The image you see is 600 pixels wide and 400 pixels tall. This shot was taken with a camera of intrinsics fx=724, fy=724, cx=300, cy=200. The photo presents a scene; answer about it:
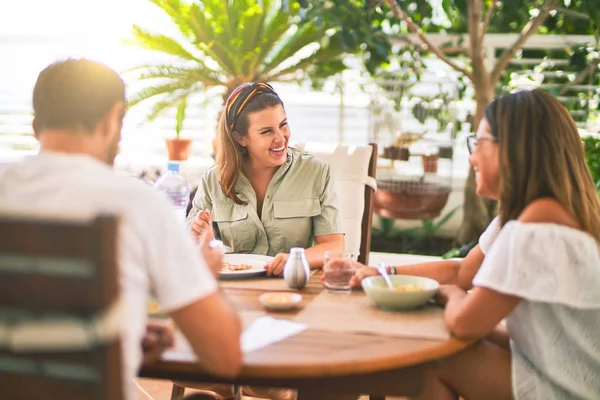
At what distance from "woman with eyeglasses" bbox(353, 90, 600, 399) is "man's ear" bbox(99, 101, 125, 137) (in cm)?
79

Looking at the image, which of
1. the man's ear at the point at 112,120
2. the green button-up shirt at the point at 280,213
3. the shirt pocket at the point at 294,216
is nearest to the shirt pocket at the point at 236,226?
the green button-up shirt at the point at 280,213

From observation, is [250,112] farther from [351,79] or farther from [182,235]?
[351,79]

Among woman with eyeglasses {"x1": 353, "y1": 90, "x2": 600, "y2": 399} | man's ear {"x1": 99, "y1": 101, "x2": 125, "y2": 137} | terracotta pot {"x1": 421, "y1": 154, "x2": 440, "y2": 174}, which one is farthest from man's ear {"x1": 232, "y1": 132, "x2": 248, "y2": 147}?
terracotta pot {"x1": 421, "y1": 154, "x2": 440, "y2": 174}

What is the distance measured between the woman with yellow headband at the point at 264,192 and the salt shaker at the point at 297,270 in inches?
22.4

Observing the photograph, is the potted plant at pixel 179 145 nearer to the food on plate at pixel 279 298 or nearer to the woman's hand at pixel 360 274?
the woman's hand at pixel 360 274

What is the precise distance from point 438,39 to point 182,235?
437 centimetres

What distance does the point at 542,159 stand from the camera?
1.63 meters

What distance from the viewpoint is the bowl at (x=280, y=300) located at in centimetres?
169

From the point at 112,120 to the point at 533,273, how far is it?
919 millimetres

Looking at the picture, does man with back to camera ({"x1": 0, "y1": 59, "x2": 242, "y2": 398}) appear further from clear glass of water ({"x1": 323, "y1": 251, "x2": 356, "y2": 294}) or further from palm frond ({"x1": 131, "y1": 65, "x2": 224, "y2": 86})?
palm frond ({"x1": 131, "y1": 65, "x2": 224, "y2": 86})

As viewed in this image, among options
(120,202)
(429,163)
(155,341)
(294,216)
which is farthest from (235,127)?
(429,163)

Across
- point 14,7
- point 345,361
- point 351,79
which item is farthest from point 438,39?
point 345,361

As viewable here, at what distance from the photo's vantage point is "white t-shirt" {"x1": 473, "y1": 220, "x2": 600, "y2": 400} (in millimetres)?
1539

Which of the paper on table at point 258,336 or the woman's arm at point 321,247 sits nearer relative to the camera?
the paper on table at point 258,336
